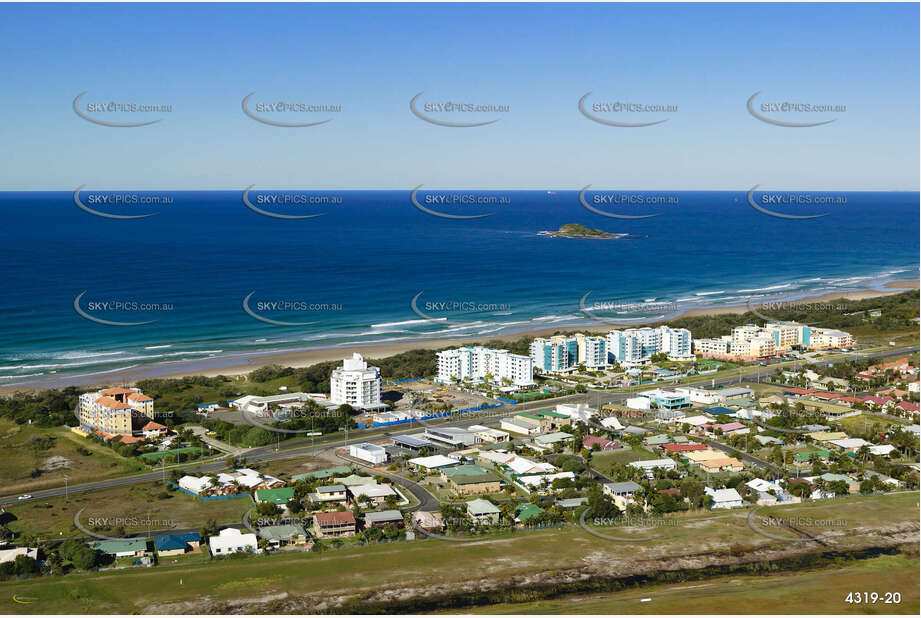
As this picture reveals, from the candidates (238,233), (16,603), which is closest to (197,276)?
(238,233)

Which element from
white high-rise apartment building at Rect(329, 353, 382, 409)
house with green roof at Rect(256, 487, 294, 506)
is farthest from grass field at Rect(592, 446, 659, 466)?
white high-rise apartment building at Rect(329, 353, 382, 409)

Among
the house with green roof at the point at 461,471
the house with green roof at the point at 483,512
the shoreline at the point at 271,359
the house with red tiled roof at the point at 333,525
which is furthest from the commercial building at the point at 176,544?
the shoreline at the point at 271,359

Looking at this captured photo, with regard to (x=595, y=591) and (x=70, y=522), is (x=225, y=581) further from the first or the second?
(x=595, y=591)

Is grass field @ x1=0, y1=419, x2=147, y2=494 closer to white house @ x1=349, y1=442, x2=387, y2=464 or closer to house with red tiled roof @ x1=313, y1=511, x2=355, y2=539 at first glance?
white house @ x1=349, y1=442, x2=387, y2=464

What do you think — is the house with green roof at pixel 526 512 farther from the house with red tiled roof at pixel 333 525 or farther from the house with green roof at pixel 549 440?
the house with green roof at pixel 549 440

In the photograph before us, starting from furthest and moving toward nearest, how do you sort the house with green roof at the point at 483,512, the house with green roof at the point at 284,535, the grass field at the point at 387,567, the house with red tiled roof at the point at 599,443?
the house with red tiled roof at the point at 599,443
the house with green roof at the point at 483,512
the house with green roof at the point at 284,535
the grass field at the point at 387,567

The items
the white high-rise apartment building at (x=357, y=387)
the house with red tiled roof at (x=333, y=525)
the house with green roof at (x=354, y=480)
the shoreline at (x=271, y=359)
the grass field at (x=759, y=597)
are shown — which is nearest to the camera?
the grass field at (x=759, y=597)
